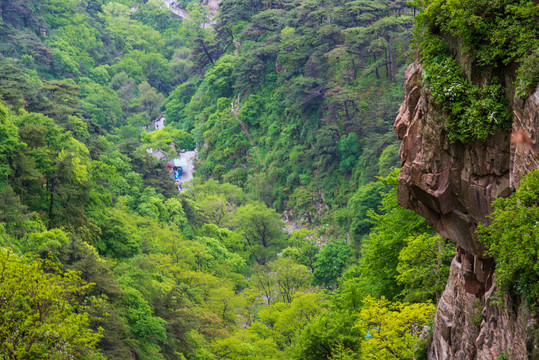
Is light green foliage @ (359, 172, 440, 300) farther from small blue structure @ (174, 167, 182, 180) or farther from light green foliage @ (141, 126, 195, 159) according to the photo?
small blue structure @ (174, 167, 182, 180)

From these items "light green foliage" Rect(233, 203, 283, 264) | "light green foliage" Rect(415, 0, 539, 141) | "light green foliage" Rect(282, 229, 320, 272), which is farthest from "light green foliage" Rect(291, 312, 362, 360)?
"light green foliage" Rect(233, 203, 283, 264)

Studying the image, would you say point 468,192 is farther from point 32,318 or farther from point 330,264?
point 330,264

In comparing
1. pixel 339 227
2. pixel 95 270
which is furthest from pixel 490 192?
pixel 339 227

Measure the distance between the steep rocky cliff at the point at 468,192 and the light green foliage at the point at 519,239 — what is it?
0.52m

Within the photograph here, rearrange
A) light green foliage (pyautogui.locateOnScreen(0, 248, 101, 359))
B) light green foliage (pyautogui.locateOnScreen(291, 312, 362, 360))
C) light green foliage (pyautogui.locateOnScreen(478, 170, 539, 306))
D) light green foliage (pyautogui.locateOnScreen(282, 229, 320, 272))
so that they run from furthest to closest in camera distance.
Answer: light green foliage (pyautogui.locateOnScreen(282, 229, 320, 272)), light green foliage (pyautogui.locateOnScreen(291, 312, 362, 360)), light green foliage (pyautogui.locateOnScreen(0, 248, 101, 359)), light green foliage (pyautogui.locateOnScreen(478, 170, 539, 306))

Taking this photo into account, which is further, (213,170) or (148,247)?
(213,170)

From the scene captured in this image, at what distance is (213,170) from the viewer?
222 ft

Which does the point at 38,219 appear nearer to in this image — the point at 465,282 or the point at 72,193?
the point at 72,193

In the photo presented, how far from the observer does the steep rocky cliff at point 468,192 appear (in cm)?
1042

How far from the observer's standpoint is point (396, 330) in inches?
699

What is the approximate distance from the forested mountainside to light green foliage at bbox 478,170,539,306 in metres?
0.05

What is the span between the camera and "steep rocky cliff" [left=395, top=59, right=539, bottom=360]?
1042cm

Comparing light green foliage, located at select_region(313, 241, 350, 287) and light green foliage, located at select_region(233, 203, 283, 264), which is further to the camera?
light green foliage, located at select_region(233, 203, 283, 264)

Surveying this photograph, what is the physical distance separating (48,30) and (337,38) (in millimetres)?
46933
